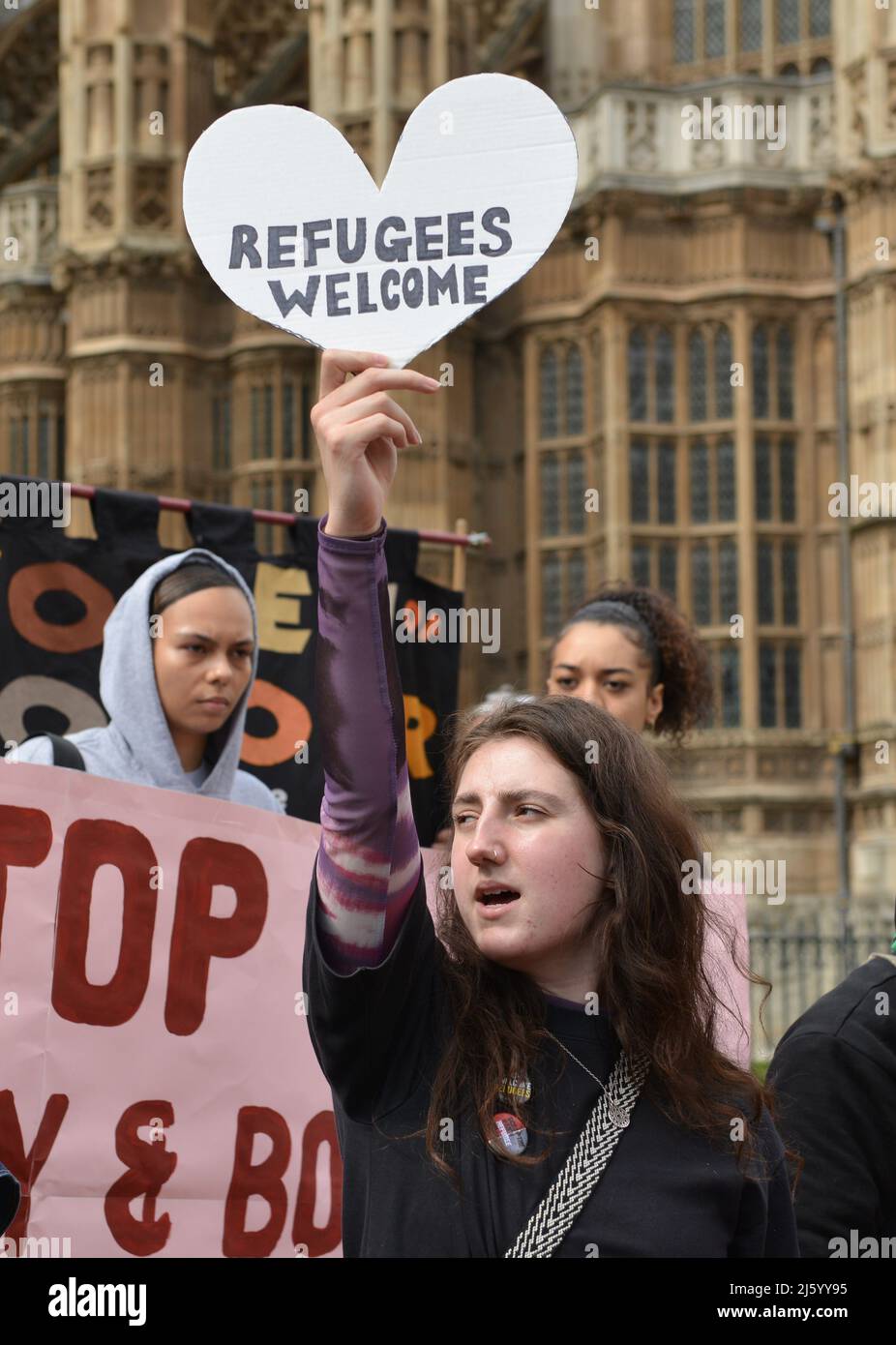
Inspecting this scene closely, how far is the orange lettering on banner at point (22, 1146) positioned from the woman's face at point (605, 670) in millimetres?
1309

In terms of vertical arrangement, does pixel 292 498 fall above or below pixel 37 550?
above

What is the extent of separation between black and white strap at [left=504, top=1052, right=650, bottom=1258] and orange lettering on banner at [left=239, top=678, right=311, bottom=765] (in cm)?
231

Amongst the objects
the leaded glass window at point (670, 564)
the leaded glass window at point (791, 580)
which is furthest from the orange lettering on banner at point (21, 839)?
the leaded glass window at point (791, 580)

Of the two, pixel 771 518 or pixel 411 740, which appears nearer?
pixel 411 740

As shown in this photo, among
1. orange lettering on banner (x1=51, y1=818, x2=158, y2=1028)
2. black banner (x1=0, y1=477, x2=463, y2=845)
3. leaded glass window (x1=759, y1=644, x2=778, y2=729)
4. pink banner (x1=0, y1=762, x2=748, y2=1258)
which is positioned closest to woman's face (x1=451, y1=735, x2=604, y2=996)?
pink banner (x1=0, y1=762, x2=748, y2=1258)

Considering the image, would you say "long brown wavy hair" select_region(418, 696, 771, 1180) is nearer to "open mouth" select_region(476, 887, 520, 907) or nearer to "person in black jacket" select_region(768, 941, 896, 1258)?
"open mouth" select_region(476, 887, 520, 907)

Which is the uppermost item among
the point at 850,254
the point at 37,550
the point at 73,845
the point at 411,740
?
the point at 850,254

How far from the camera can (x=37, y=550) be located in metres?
3.84

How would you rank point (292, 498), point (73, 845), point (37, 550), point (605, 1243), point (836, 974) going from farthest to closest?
point (292, 498) → point (836, 974) → point (37, 550) → point (73, 845) → point (605, 1243)

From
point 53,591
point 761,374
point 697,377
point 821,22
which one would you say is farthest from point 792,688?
point 53,591

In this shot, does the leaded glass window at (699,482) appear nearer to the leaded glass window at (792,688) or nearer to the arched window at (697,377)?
the arched window at (697,377)

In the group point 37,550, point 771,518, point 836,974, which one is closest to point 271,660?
point 37,550
